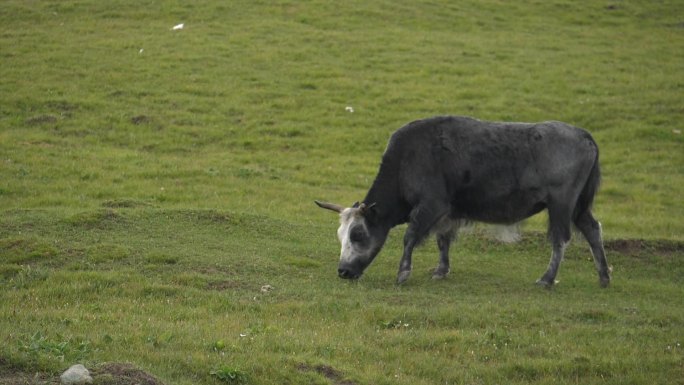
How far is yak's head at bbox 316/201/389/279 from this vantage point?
15.6 m

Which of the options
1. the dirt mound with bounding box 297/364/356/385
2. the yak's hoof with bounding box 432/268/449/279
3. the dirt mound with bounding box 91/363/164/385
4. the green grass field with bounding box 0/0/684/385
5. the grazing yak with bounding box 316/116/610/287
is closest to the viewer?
the dirt mound with bounding box 91/363/164/385

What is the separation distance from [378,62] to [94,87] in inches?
389

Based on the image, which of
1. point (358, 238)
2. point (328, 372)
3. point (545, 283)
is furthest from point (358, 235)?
point (328, 372)

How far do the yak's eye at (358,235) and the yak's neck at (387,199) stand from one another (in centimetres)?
43

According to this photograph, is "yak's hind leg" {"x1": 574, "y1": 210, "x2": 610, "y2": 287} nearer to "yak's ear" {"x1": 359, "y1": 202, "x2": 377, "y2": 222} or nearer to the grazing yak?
the grazing yak

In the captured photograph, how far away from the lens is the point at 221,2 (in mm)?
39875

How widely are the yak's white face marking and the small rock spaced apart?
720 centimetres

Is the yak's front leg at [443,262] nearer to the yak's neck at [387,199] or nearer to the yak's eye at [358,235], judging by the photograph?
the yak's neck at [387,199]

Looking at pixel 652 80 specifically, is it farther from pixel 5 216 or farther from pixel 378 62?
pixel 5 216

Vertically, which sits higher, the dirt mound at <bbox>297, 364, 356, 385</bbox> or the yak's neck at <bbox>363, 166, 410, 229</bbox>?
the dirt mound at <bbox>297, 364, 356, 385</bbox>

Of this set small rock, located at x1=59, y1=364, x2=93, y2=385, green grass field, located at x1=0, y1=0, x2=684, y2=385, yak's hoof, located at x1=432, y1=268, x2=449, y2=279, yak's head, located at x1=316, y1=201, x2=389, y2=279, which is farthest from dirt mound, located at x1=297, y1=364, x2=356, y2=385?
yak's hoof, located at x1=432, y1=268, x2=449, y2=279

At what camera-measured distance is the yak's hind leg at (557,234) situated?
1551 cm

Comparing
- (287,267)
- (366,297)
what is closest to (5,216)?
(287,267)

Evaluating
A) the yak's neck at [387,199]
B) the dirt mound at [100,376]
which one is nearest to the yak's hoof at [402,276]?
the yak's neck at [387,199]
